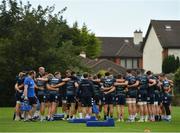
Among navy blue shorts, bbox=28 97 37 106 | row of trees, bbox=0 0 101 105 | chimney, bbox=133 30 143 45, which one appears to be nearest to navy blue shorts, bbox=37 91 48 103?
navy blue shorts, bbox=28 97 37 106

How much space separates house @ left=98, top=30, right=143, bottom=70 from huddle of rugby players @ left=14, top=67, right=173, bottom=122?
81872 millimetres

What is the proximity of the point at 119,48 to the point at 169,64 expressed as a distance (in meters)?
35.4

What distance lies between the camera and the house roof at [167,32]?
299 feet

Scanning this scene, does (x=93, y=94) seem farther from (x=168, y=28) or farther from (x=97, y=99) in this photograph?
(x=168, y=28)

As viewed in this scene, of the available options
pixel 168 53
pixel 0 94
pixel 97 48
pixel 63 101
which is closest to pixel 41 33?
pixel 0 94

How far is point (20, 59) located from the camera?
4938cm

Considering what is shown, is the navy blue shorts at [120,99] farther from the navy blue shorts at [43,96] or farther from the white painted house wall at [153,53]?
the white painted house wall at [153,53]

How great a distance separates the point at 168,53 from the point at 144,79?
62.7 metres

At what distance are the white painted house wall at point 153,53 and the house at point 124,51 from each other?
13616 millimetres

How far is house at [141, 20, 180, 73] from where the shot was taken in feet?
298

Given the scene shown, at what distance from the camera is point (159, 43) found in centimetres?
9219

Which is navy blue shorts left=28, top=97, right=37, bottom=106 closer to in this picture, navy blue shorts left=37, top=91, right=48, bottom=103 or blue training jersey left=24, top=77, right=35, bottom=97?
blue training jersey left=24, top=77, right=35, bottom=97

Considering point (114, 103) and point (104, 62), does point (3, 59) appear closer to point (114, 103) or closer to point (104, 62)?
point (114, 103)

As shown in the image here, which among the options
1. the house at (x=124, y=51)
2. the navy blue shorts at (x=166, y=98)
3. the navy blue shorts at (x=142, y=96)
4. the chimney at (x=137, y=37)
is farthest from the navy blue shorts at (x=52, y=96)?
the chimney at (x=137, y=37)
